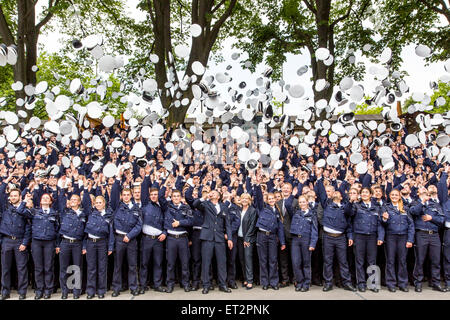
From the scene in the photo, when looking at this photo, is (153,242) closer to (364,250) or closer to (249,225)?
(249,225)

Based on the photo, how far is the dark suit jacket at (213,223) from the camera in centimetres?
650

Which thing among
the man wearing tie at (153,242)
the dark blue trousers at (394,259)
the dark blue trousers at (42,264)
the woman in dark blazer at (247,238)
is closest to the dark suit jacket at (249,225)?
the woman in dark blazer at (247,238)

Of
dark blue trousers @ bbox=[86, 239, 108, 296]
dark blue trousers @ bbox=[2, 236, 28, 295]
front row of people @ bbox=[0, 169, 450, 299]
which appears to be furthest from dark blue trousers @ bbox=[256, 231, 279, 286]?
dark blue trousers @ bbox=[2, 236, 28, 295]

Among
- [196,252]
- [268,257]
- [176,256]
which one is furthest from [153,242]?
[268,257]

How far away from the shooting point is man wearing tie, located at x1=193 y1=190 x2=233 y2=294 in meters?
6.43

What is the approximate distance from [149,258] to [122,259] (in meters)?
0.44

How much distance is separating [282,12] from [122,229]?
12.6m

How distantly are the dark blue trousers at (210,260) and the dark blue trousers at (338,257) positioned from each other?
1.70 meters

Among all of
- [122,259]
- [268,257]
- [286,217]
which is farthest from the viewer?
[286,217]

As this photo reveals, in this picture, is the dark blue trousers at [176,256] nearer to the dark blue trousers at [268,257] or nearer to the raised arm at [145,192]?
the raised arm at [145,192]

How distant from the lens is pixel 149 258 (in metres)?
6.46

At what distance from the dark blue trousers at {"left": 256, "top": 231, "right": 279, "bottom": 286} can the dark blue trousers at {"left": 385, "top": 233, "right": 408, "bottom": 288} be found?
1878 mm

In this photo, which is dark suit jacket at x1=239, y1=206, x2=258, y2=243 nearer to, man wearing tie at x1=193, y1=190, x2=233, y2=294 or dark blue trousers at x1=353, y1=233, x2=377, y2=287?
man wearing tie at x1=193, y1=190, x2=233, y2=294

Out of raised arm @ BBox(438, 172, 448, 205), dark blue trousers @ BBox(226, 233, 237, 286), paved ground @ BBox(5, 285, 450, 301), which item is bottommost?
paved ground @ BBox(5, 285, 450, 301)
